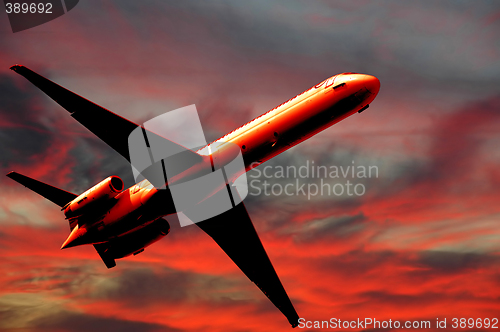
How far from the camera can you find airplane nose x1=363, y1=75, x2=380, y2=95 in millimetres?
24438

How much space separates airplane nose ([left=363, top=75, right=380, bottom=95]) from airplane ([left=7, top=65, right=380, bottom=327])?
0.06m

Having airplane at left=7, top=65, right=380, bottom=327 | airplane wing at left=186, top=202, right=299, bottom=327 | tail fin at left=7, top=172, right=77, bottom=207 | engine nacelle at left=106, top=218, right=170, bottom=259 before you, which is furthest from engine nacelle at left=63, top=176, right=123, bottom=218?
airplane wing at left=186, top=202, right=299, bottom=327

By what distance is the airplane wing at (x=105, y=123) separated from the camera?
80.6 feet

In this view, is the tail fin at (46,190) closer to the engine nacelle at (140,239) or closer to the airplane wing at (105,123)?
the engine nacelle at (140,239)

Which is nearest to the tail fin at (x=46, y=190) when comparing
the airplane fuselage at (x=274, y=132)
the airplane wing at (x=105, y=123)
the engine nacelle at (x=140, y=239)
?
the airplane fuselage at (x=274, y=132)

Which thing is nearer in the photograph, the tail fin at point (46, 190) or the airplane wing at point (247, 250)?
the tail fin at point (46, 190)

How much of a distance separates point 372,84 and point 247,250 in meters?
18.8

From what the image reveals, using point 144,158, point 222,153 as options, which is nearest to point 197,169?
point 222,153

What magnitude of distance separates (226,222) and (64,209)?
519 inches

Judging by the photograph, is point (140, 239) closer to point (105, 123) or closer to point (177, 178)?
point (177, 178)

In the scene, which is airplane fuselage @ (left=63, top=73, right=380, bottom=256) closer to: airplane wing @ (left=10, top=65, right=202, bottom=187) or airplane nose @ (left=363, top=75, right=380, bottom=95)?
airplane nose @ (left=363, top=75, right=380, bottom=95)

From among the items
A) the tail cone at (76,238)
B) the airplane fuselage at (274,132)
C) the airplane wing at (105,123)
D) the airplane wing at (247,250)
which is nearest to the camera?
the airplane wing at (105,123)

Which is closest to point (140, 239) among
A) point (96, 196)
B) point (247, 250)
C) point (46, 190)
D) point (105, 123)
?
point (96, 196)

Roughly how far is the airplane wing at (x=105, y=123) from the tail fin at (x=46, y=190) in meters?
7.77
